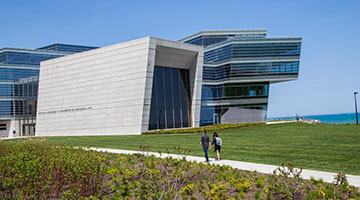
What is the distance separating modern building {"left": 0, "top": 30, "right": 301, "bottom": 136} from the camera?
32125 mm

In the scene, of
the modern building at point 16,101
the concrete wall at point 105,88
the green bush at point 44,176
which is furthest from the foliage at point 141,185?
the modern building at point 16,101

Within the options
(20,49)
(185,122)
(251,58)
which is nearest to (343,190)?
(185,122)

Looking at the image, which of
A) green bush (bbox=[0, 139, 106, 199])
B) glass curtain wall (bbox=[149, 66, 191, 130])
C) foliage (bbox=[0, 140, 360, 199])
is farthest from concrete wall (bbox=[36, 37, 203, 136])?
green bush (bbox=[0, 139, 106, 199])

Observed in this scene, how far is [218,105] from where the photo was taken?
188 feet

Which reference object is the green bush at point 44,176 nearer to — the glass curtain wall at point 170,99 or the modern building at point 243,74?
the glass curtain wall at point 170,99

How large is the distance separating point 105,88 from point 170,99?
8.08 m

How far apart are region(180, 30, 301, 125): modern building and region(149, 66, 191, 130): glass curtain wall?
50.1 ft

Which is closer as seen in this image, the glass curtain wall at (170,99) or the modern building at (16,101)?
the glass curtain wall at (170,99)

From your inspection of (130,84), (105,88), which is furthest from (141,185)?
(105,88)

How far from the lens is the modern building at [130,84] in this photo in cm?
3212

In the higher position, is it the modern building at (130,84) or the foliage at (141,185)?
the modern building at (130,84)

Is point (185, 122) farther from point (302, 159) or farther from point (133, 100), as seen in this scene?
point (302, 159)

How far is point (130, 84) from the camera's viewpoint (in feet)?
106

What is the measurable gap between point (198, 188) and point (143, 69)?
77.6 ft
